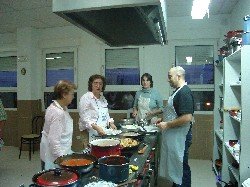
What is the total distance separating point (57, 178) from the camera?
1.28 m

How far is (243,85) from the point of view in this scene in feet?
8.04

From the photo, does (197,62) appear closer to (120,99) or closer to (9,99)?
(120,99)

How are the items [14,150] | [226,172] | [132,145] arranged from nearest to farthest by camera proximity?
[132,145], [226,172], [14,150]

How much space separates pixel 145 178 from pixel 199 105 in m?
3.93

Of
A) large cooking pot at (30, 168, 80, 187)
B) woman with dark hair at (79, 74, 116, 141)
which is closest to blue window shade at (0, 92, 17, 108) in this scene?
woman with dark hair at (79, 74, 116, 141)

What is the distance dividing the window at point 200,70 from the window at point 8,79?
13.9 ft

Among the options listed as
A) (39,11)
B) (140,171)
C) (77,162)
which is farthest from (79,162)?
(39,11)

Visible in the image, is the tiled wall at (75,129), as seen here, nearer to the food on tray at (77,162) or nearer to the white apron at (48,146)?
the white apron at (48,146)

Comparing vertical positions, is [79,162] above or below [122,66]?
below

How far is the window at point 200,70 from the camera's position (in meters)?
5.20

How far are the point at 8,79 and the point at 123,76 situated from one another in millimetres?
3279

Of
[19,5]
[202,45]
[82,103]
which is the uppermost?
[19,5]

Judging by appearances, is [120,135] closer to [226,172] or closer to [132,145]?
[132,145]

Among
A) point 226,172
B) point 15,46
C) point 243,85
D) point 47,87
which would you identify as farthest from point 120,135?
point 15,46
